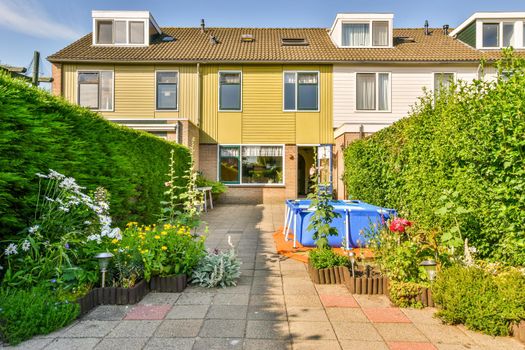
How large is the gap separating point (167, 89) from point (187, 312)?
12.8m

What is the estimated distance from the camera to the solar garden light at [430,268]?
3.75 metres

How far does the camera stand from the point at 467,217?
4070 millimetres

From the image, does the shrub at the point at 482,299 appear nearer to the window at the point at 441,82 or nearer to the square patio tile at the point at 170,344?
the square patio tile at the point at 170,344

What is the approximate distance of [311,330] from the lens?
305cm

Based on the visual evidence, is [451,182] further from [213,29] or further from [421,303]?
[213,29]

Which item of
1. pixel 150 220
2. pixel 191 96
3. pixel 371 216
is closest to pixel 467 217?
pixel 371 216

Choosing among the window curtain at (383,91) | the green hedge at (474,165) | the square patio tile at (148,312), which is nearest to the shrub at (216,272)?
the square patio tile at (148,312)

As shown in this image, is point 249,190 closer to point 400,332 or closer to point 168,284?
point 168,284

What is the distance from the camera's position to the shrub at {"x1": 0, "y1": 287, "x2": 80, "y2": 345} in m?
2.77

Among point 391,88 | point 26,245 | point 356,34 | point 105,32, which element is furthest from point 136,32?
point 26,245

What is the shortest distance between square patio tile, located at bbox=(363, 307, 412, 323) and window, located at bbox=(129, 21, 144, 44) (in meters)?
15.7

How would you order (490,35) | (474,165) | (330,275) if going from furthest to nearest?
1. (490,35)
2. (330,275)
3. (474,165)

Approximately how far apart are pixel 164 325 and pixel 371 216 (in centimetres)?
435

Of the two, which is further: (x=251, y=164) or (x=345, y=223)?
(x=251, y=164)
